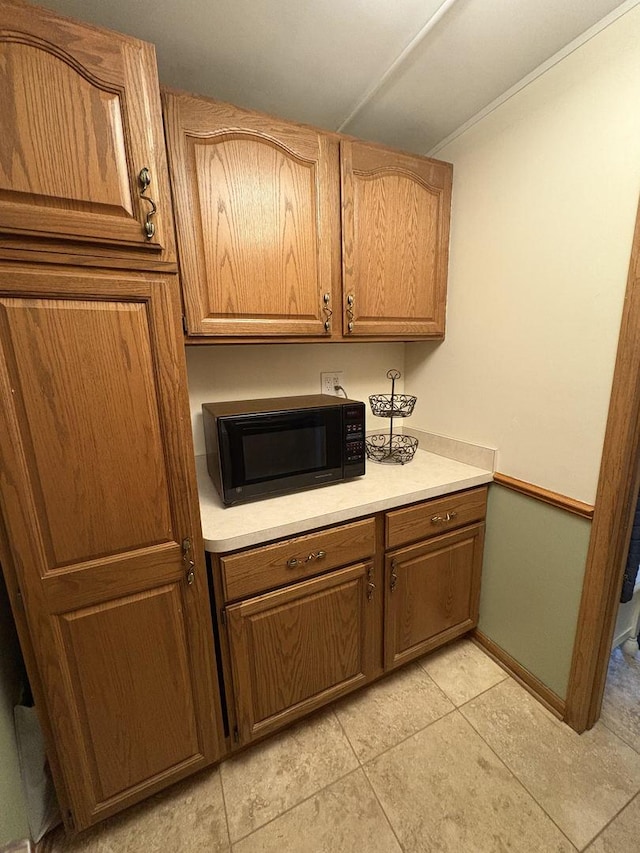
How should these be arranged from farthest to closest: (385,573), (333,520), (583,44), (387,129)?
(387,129) < (385,573) < (333,520) < (583,44)

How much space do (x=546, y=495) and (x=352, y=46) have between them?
1576mm

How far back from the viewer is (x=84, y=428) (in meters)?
0.80

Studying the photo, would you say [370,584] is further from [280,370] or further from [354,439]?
[280,370]

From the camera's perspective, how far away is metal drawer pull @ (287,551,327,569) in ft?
3.60

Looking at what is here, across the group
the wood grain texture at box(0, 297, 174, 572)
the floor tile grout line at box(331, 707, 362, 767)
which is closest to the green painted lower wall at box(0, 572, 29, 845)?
the wood grain texture at box(0, 297, 174, 572)

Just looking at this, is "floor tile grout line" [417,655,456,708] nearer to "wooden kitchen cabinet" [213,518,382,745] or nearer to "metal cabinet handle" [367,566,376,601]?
"wooden kitchen cabinet" [213,518,382,745]

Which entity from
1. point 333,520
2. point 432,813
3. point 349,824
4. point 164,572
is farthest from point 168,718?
point 432,813

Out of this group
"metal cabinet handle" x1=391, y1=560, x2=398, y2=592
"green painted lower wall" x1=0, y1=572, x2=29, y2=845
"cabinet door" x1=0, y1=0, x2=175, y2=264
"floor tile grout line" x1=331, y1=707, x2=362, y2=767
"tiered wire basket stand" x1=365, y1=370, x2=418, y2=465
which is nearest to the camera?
"cabinet door" x1=0, y1=0, x2=175, y2=264

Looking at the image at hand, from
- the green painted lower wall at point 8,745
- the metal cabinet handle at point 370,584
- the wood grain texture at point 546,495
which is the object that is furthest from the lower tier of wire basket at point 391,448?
the green painted lower wall at point 8,745

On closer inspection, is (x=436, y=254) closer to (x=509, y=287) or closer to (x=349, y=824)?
(x=509, y=287)

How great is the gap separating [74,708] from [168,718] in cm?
26

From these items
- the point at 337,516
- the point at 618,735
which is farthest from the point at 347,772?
the point at 618,735

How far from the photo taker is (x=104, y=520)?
33.4 inches

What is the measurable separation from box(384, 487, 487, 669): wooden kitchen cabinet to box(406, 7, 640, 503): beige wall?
0.99ft
